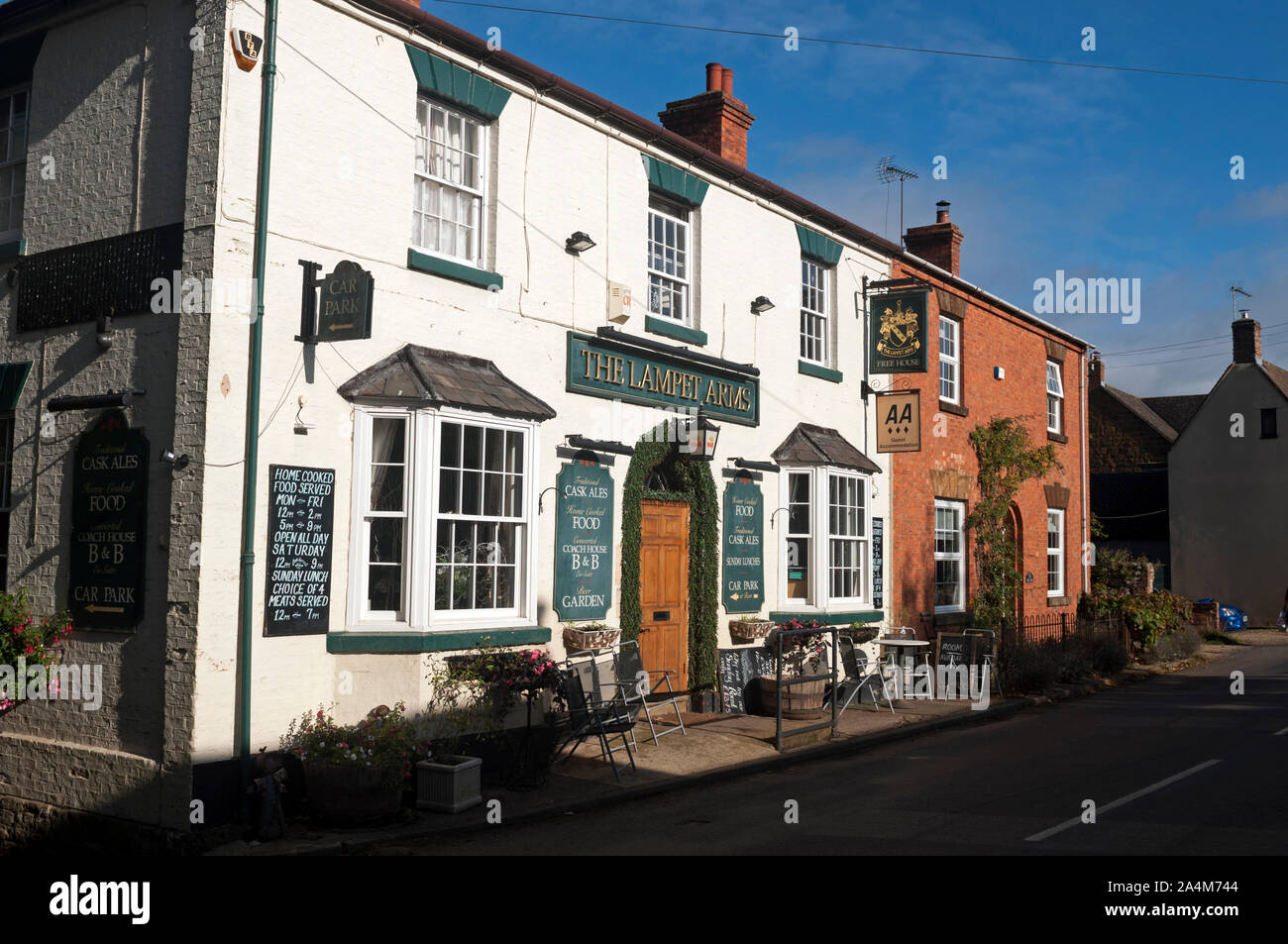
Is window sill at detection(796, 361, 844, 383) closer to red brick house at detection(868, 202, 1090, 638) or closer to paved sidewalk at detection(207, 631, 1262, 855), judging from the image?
red brick house at detection(868, 202, 1090, 638)

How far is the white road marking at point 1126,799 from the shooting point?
7.84 m

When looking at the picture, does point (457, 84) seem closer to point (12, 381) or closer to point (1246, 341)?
point (12, 381)

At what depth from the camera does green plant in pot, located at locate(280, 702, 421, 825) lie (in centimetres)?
822

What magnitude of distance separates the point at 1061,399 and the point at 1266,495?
517 inches

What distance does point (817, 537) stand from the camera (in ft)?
49.1

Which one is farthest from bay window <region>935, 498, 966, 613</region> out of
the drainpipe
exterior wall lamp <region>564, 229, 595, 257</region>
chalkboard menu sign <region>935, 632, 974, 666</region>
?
the drainpipe

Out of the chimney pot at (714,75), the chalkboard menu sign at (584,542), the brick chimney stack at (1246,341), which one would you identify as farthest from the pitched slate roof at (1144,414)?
the chalkboard menu sign at (584,542)

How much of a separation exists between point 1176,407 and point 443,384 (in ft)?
137

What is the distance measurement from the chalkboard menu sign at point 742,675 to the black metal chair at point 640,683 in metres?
0.93

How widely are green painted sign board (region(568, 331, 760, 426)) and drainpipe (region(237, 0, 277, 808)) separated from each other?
3.68 m

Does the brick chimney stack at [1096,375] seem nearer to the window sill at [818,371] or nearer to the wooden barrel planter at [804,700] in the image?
the window sill at [818,371]

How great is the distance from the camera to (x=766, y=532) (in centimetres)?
1444

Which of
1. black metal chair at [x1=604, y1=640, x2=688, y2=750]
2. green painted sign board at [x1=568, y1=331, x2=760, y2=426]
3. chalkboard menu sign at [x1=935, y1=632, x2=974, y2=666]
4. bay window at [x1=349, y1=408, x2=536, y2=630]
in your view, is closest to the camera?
bay window at [x1=349, y1=408, x2=536, y2=630]
